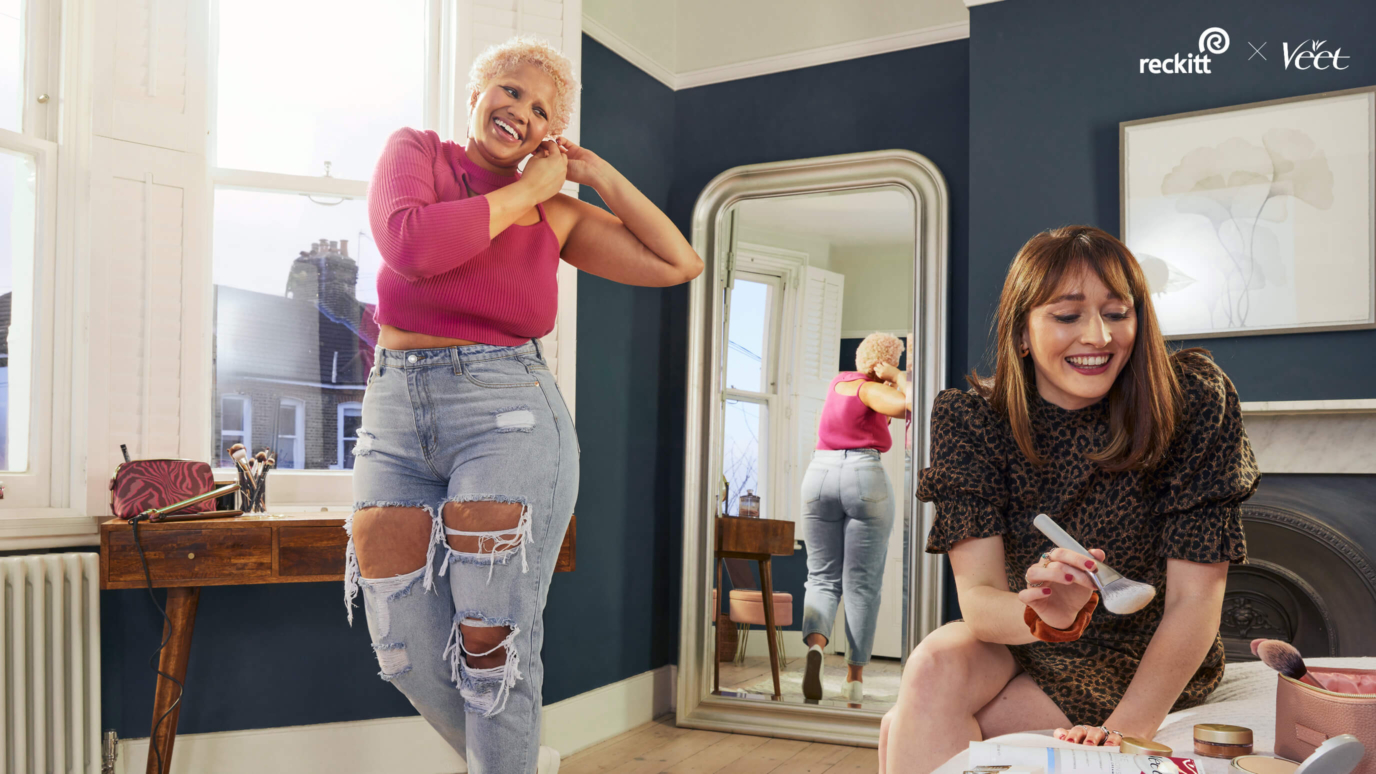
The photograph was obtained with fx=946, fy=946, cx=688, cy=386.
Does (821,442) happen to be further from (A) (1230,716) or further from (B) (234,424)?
(A) (1230,716)

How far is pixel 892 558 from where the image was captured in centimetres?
324

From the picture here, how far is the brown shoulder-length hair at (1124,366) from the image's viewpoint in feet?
4.31

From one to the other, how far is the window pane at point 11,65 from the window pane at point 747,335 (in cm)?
223

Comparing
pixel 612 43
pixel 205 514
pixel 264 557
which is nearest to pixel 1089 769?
pixel 264 557

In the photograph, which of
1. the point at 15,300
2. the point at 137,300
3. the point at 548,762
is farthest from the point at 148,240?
the point at 548,762

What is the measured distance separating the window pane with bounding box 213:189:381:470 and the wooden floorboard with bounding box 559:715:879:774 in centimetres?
130

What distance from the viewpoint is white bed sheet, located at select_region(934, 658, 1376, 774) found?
1053 millimetres

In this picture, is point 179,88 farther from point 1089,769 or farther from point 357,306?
point 1089,769

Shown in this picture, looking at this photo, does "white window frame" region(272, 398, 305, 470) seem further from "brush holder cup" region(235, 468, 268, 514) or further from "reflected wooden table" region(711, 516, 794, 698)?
"reflected wooden table" region(711, 516, 794, 698)

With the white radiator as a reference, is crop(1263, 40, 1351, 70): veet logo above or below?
above

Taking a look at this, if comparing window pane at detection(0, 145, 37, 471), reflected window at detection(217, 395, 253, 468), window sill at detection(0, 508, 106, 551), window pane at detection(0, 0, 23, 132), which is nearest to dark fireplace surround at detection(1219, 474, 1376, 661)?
reflected window at detection(217, 395, 253, 468)

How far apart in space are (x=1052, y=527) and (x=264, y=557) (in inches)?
70.2

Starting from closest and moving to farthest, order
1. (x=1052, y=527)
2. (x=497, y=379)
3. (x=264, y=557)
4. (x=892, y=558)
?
1. (x=1052, y=527)
2. (x=497, y=379)
3. (x=264, y=557)
4. (x=892, y=558)

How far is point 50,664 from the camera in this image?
216 centimetres
